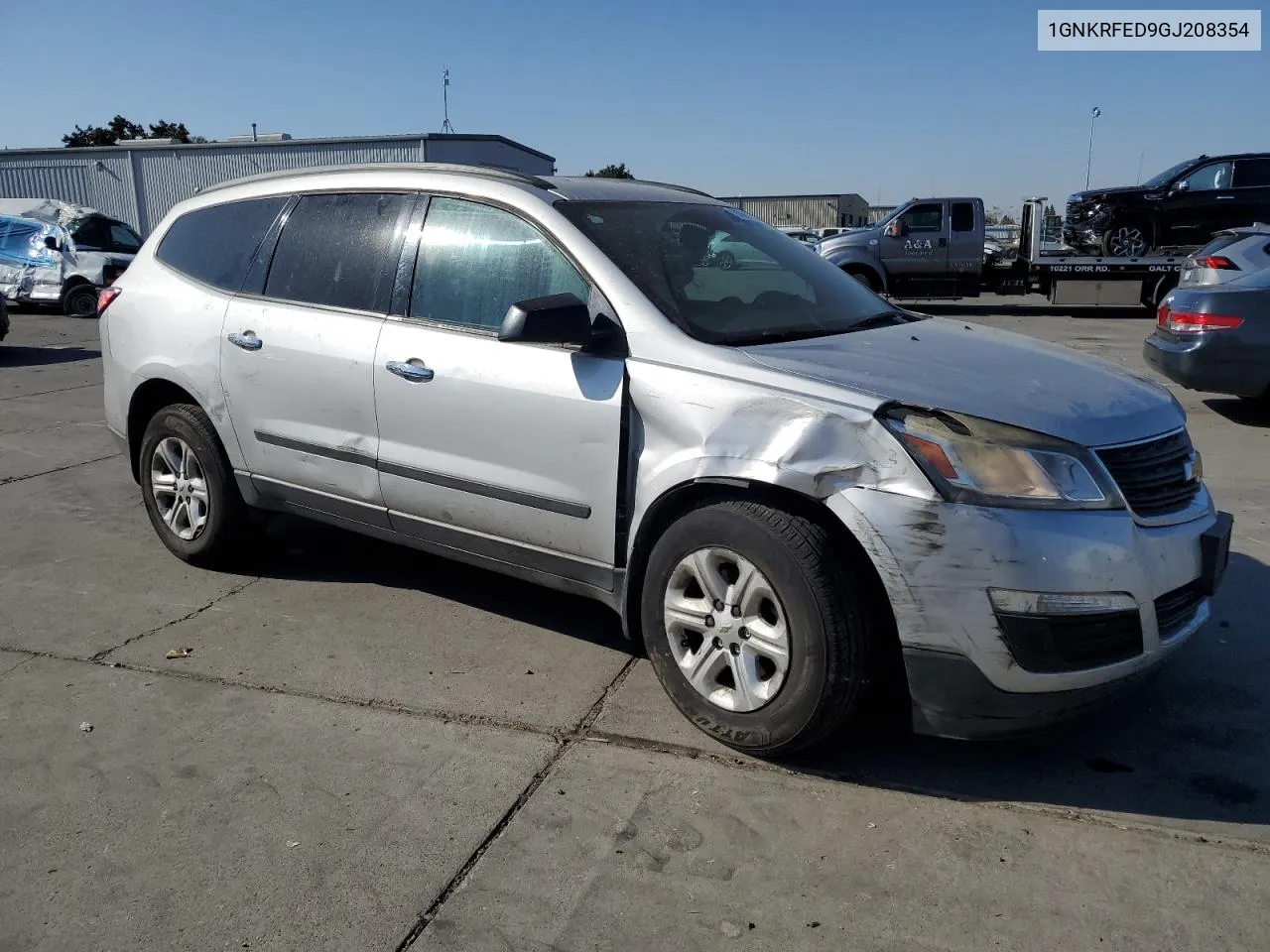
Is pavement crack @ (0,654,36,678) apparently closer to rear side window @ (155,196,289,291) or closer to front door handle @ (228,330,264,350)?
front door handle @ (228,330,264,350)

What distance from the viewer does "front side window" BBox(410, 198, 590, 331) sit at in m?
3.67

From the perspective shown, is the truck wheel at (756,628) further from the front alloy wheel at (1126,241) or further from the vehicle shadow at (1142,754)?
the front alloy wheel at (1126,241)

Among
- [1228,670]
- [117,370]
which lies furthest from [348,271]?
[1228,670]

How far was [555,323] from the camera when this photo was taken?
10.9 feet

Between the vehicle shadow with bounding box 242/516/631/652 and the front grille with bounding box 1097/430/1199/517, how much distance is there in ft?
6.32

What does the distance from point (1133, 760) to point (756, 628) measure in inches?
48.9

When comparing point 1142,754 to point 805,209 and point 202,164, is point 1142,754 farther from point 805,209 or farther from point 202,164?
point 805,209

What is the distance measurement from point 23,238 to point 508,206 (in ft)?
59.9

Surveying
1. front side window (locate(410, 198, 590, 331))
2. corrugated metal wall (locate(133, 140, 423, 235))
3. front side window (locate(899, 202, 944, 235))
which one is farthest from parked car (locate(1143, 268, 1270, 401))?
corrugated metal wall (locate(133, 140, 423, 235))

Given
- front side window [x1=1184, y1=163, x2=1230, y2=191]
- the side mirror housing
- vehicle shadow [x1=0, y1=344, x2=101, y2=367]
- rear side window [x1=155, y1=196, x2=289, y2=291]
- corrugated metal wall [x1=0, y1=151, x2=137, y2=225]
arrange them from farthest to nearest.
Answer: corrugated metal wall [x1=0, y1=151, x2=137, y2=225] → front side window [x1=1184, y1=163, x2=1230, y2=191] → vehicle shadow [x1=0, y1=344, x2=101, y2=367] → rear side window [x1=155, y1=196, x2=289, y2=291] → the side mirror housing

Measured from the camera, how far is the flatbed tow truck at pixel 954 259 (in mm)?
18828

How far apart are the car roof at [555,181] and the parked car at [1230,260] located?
5.41 m

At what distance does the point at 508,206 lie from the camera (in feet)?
12.5

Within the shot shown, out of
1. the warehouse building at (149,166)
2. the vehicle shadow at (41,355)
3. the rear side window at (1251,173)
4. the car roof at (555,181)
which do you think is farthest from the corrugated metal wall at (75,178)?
the car roof at (555,181)
